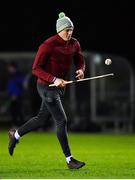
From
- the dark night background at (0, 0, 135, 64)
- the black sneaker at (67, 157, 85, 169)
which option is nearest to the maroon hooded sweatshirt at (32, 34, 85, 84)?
the black sneaker at (67, 157, 85, 169)

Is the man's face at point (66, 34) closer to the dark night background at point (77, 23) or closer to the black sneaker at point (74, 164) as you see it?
the black sneaker at point (74, 164)

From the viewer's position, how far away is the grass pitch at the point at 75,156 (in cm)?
1370

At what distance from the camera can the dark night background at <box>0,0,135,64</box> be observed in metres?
38.8

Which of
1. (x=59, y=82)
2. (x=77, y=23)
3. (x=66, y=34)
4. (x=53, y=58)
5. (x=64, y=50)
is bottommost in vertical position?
(x=77, y=23)

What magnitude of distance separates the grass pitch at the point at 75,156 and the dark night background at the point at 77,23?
1508 centimetres

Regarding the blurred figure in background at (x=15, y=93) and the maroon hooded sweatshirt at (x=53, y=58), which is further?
the blurred figure in background at (x=15, y=93)

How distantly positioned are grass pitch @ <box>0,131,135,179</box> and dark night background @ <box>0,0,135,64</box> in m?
15.1

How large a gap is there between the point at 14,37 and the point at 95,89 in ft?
A: 34.9

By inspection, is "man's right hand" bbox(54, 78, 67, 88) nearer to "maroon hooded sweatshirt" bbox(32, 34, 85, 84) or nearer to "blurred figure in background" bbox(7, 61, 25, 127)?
"maroon hooded sweatshirt" bbox(32, 34, 85, 84)

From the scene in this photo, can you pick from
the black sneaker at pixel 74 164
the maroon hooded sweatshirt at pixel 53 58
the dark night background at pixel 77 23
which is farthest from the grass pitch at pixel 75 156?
the dark night background at pixel 77 23

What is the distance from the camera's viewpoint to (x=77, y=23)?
39.2m

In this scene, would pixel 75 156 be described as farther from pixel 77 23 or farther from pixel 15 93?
pixel 77 23

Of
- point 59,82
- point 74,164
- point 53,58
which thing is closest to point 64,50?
point 53,58

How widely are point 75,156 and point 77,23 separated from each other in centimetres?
2203
